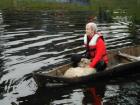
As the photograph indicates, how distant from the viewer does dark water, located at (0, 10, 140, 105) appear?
14.2 metres

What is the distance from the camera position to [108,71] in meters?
15.7

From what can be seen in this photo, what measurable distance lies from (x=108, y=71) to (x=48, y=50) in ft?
19.7

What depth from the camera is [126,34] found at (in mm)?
26172

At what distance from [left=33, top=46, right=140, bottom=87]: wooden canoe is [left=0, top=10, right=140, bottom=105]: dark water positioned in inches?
13.6

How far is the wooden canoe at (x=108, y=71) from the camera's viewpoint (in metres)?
14.7

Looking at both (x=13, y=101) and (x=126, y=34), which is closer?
(x=13, y=101)

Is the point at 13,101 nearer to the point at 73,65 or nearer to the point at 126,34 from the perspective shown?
the point at 73,65

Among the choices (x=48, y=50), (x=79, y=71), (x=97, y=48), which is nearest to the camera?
(x=79, y=71)

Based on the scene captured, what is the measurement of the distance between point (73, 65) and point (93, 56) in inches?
35.2

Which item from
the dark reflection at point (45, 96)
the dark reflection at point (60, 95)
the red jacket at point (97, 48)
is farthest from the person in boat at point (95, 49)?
the dark reflection at point (45, 96)

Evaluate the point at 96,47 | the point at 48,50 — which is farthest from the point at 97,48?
the point at 48,50

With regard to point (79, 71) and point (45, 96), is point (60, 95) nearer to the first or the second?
point (45, 96)

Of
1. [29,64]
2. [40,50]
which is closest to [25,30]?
[40,50]

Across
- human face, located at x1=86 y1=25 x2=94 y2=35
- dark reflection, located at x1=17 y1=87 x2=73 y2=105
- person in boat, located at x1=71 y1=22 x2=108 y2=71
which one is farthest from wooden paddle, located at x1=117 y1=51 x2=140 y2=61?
dark reflection, located at x1=17 y1=87 x2=73 y2=105
